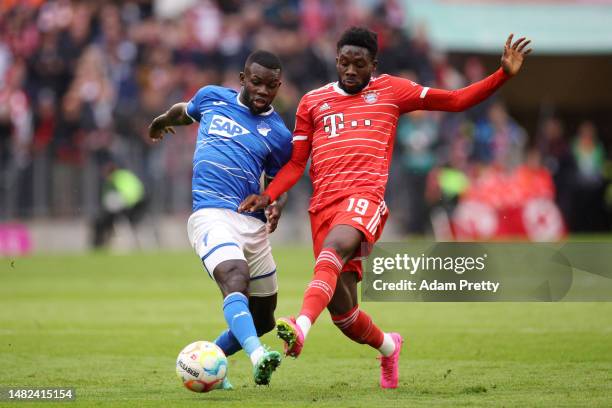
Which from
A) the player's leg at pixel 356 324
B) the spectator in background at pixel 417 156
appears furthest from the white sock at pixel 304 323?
the spectator in background at pixel 417 156

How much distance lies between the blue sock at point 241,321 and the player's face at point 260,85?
1541 mm

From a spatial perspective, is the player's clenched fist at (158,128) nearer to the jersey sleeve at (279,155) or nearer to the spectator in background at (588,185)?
the jersey sleeve at (279,155)

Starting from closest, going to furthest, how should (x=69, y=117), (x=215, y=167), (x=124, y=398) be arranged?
1. (x=124, y=398)
2. (x=215, y=167)
3. (x=69, y=117)

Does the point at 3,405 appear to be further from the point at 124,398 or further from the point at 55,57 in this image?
the point at 55,57

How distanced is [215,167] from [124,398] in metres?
1.83

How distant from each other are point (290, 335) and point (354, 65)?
2.25 m

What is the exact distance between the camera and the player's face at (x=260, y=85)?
8.78 metres

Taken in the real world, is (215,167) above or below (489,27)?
below

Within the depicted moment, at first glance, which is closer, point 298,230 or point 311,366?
point 311,366

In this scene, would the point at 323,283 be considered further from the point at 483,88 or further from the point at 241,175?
the point at 483,88

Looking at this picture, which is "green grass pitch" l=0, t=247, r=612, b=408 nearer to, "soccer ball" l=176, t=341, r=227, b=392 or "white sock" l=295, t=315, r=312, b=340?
"soccer ball" l=176, t=341, r=227, b=392

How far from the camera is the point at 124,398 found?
815 cm

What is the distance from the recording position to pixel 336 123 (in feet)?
28.9

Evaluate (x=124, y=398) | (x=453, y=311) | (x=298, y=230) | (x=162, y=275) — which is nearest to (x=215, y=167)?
(x=124, y=398)
